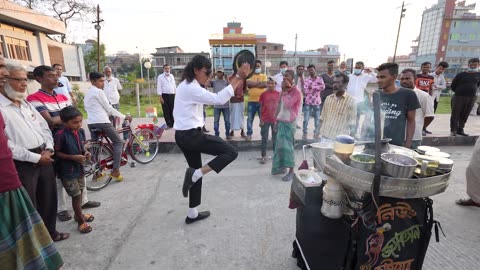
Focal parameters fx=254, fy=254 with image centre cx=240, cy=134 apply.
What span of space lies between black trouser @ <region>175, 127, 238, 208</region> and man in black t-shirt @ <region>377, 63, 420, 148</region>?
1.86 metres

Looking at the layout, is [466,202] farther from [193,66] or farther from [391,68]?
[193,66]

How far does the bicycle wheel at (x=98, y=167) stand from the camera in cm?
391

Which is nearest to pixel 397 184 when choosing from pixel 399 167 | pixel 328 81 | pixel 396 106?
pixel 399 167

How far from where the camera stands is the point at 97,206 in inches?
134

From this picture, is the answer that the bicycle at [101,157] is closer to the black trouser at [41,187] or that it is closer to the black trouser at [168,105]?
the black trouser at [41,187]

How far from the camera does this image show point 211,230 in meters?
2.80

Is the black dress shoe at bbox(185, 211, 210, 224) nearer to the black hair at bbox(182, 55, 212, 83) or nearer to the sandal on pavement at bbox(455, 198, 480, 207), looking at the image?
the black hair at bbox(182, 55, 212, 83)

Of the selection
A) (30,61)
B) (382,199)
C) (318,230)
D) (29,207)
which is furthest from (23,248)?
(30,61)

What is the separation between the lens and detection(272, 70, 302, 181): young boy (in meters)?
4.18

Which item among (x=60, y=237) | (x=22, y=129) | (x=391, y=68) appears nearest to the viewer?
(x=22, y=129)

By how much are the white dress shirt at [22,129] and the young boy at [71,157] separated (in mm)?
Answer: 396

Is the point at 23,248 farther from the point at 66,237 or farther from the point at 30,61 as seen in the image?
the point at 30,61

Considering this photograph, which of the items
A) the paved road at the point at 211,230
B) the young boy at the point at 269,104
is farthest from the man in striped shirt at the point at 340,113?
the young boy at the point at 269,104

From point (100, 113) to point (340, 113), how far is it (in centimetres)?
352
